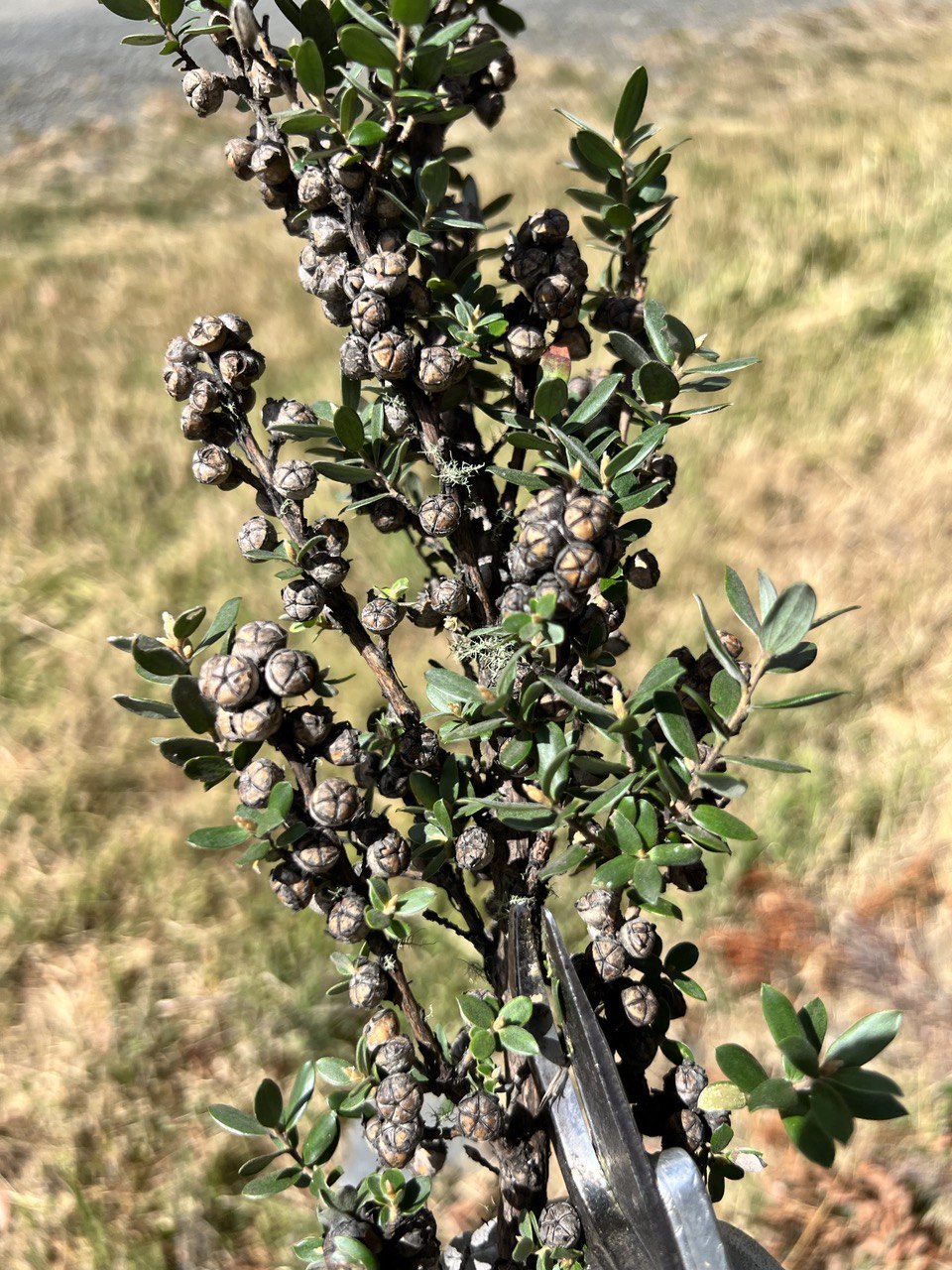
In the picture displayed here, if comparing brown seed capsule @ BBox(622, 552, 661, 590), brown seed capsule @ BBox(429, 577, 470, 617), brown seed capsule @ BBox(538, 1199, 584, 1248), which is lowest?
brown seed capsule @ BBox(538, 1199, 584, 1248)

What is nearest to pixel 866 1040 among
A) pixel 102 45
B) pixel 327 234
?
pixel 327 234

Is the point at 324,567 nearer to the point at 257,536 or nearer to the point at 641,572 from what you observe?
the point at 257,536

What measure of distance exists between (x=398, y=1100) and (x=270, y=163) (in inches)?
21.7

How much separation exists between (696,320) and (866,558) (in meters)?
1.41

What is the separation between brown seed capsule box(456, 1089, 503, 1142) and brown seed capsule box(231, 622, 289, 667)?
314mm

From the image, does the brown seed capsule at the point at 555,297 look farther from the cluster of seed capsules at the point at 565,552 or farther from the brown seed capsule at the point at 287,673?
the brown seed capsule at the point at 287,673

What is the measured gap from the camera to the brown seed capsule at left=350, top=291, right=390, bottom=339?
1.62ft

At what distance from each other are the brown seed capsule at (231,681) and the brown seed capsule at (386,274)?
20 cm

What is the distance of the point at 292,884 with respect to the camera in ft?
1.90

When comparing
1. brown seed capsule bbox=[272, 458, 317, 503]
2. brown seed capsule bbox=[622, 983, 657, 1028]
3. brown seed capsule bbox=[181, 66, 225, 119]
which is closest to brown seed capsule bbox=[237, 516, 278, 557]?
brown seed capsule bbox=[272, 458, 317, 503]

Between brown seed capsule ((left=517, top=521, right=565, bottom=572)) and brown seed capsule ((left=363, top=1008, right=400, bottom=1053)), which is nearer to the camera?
brown seed capsule ((left=517, top=521, right=565, bottom=572))

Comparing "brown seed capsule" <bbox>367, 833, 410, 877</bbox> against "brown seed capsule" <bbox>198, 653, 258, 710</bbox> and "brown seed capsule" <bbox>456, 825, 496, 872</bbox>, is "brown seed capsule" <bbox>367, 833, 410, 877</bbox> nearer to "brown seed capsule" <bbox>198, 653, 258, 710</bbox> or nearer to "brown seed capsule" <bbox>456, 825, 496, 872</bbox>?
"brown seed capsule" <bbox>456, 825, 496, 872</bbox>

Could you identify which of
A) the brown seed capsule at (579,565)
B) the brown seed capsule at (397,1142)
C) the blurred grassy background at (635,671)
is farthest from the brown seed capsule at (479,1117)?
the blurred grassy background at (635,671)

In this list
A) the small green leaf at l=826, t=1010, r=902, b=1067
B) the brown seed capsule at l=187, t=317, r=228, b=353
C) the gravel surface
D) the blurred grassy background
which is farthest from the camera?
the gravel surface
